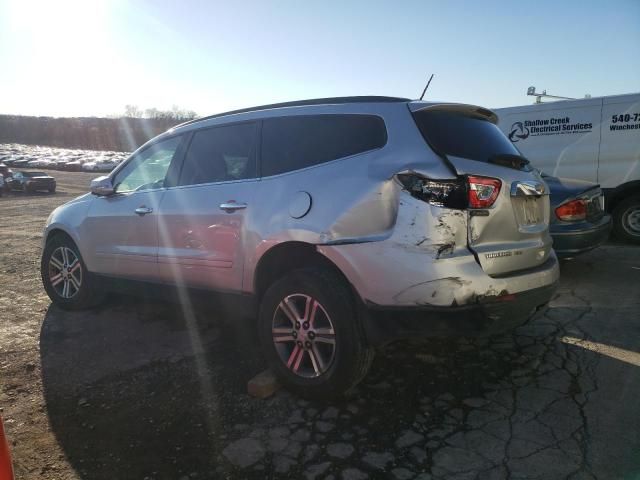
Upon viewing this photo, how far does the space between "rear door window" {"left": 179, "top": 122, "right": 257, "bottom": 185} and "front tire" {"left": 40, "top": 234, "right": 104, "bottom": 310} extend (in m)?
1.73

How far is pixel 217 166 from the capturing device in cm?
368

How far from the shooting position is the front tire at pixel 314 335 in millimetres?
2764

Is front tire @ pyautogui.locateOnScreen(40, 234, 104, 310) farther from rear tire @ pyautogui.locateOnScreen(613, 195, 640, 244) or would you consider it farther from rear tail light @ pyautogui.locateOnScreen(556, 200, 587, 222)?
rear tire @ pyautogui.locateOnScreen(613, 195, 640, 244)

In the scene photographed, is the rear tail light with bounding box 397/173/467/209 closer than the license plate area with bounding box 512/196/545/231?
→ Yes

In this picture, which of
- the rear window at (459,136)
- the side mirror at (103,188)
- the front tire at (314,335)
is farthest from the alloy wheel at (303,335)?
the side mirror at (103,188)

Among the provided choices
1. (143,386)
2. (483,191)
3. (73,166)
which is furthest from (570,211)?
(73,166)

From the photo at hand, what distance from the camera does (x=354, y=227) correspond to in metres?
2.71

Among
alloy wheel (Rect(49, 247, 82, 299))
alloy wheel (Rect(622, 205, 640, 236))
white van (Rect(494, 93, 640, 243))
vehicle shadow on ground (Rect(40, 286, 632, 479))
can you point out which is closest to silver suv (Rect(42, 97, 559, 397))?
vehicle shadow on ground (Rect(40, 286, 632, 479))

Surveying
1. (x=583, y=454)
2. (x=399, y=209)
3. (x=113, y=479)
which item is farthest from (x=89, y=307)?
(x=583, y=454)

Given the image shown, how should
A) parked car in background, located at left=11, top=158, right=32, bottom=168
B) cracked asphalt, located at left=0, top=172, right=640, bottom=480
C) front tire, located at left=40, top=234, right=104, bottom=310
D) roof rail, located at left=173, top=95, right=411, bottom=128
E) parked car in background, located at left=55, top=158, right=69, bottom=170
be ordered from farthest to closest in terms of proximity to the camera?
parked car in background, located at left=55, top=158, right=69, bottom=170 < parked car in background, located at left=11, top=158, right=32, bottom=168 < front tire, located at left=40, top=234, right=104, bottom=310 < roof rail, located at left=173, top=95, right=411, bottom=128 < cracked asphalt, located at left=0, top=172, right=640, bottom=480

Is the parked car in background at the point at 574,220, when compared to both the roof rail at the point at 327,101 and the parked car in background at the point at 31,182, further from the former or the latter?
the parked car in background at the point at 31,182

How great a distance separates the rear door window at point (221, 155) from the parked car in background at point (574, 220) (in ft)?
11.8

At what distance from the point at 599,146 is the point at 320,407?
6.90 m

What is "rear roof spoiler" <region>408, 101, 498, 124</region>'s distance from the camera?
2.87m
